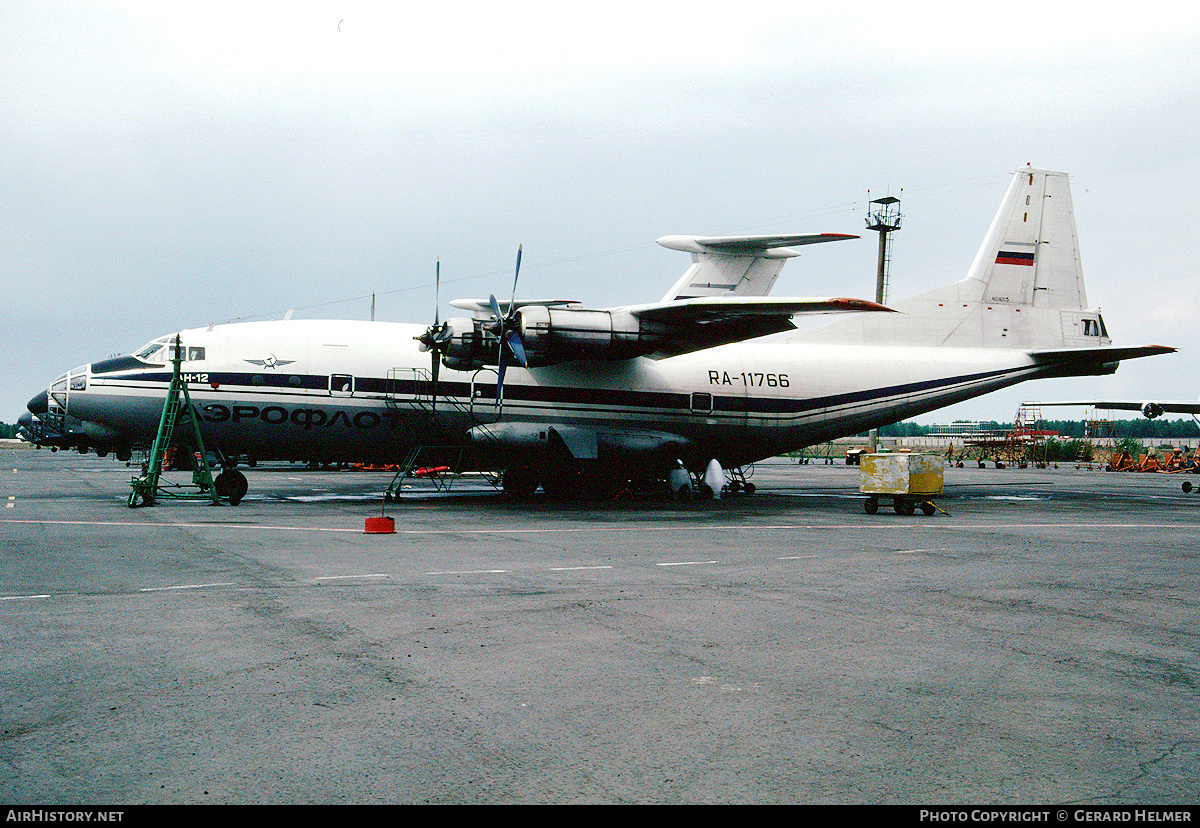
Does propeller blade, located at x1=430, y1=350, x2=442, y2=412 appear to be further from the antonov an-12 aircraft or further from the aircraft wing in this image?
the aircraft wing

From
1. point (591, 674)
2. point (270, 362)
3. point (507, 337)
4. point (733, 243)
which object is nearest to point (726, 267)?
point (733, 243)

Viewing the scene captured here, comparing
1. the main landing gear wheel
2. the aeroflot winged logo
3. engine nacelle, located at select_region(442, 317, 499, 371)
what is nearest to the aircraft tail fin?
engine nacelle, located at select_region(442, 317, 499, 371)

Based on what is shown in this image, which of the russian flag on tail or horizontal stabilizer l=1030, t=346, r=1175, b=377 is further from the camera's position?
the russian flag on tail

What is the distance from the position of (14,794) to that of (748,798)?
352 cm

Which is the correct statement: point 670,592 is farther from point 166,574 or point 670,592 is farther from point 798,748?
point 166,574

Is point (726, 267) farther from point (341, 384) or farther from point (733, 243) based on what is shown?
point (341, 384)

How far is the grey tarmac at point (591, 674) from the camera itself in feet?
13.6

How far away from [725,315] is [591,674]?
54.5 ft

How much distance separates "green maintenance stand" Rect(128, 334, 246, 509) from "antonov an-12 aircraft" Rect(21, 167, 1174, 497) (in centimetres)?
23

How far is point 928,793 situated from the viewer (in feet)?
13.2

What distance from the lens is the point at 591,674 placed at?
603cm

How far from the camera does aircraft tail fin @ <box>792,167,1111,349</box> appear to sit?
28078 millimetres

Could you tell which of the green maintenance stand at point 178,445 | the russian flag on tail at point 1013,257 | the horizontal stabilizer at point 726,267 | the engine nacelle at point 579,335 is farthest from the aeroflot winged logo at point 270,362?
the russian flag on tail at point 1013,257

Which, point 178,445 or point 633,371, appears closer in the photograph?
point 178,445
